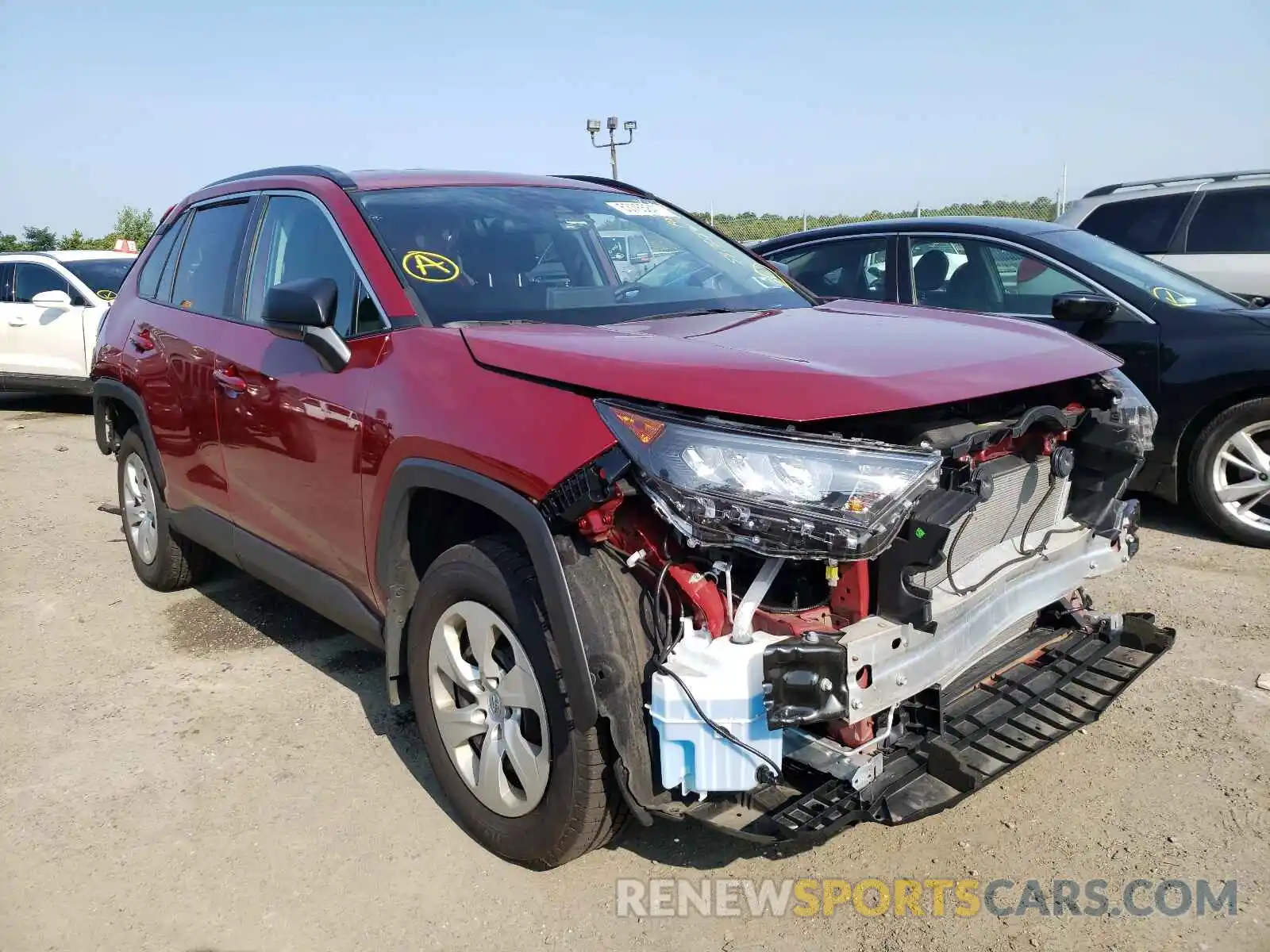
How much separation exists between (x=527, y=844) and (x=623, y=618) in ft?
2.57

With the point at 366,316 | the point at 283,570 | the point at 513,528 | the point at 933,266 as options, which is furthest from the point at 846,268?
the point at 513,528

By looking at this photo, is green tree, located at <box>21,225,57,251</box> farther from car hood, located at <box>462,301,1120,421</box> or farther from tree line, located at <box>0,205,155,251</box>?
car hood, located at <box>462,301,1120,421</box>

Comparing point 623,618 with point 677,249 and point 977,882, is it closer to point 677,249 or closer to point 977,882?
point 977,882

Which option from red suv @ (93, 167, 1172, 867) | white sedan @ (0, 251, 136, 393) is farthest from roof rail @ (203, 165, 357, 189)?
white sedan @ (0, 251, 136, 393)

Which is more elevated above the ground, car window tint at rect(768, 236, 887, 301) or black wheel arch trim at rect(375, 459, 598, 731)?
car window tint at rect(768, 236, 887, 301)

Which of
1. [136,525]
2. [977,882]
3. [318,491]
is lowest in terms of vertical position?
[977,882]

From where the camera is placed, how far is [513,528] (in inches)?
104

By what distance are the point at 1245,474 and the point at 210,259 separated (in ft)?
16.7

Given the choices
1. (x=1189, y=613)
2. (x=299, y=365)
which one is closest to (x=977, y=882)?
(x=1189, y=613)

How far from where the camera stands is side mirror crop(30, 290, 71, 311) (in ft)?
35.0

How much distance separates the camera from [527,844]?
105 inches

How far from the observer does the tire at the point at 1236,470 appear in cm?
506

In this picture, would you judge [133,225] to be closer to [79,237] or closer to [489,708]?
[79,237]

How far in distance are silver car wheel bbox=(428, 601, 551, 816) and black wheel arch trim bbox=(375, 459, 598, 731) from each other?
20cm
